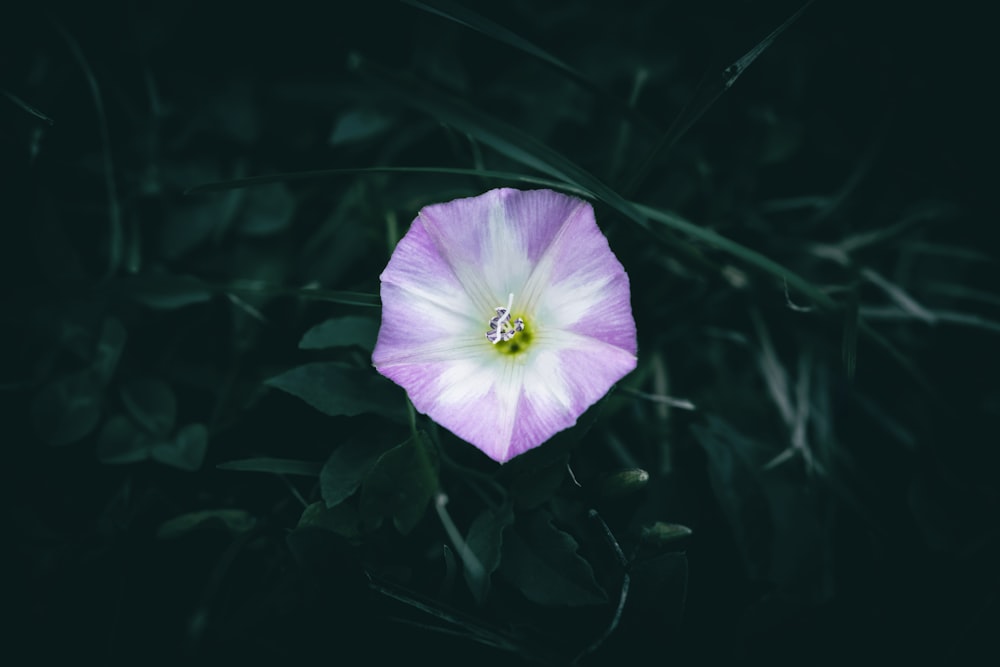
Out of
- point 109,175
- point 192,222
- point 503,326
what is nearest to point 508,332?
point 503,326

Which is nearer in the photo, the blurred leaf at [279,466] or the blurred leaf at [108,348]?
the blurred leaf at [279,466]

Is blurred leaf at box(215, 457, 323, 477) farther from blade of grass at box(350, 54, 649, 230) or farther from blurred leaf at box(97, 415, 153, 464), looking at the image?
blade of grass at box(350, 54, 649, 230)

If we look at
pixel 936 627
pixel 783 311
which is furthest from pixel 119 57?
pixel 936 627

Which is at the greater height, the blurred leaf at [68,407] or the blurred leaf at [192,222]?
the blurred leaf at [192,222]

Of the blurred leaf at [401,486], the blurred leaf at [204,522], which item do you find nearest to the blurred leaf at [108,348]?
the blurred leaf at [204,522]

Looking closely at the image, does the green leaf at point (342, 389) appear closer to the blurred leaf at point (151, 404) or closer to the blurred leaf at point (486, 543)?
the blurred leaf at point (486, 543)

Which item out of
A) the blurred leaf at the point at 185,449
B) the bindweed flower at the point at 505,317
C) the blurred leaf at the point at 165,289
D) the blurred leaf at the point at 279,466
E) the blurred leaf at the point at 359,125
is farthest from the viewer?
the blurred leaf at the point at 359,125
